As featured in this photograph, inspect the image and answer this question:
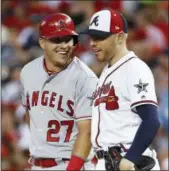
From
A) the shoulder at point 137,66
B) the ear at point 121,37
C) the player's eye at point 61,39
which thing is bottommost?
the shoulder at point 137,66

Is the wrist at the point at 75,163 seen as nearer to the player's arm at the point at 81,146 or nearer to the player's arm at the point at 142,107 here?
the player's arm at the point at 81,146

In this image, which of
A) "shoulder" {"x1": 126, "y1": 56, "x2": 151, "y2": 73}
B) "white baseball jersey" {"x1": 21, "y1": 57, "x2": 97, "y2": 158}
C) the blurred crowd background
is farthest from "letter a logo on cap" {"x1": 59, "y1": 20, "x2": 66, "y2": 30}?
the blurred crowd background

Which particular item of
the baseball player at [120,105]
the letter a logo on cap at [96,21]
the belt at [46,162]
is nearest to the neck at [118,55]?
the baseball player at [120,105]

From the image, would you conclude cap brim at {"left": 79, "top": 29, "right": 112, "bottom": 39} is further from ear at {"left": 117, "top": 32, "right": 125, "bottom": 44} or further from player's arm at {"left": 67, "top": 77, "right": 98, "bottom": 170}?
player's arm at {"left": 67, "top": 77, "right": 98, "bottom": 170}

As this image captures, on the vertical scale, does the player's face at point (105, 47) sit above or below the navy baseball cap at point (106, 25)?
below

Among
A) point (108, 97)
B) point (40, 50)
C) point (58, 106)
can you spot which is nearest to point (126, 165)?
point (108, 97)

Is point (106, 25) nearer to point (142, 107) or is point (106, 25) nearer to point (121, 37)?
point (121, 37)

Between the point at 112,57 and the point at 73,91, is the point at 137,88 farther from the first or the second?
the point at 73,91
